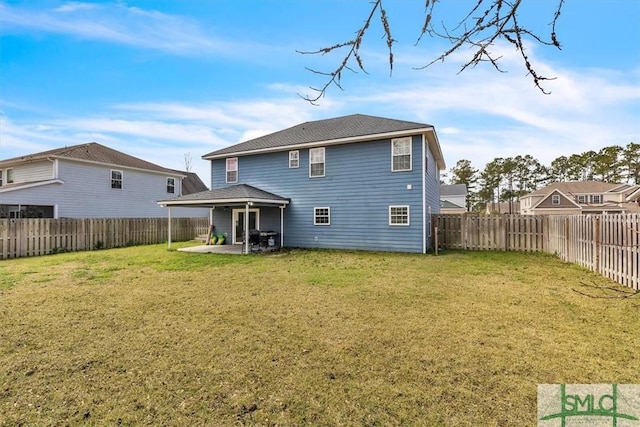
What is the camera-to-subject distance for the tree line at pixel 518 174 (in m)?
49.3

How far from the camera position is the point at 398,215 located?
41.8 ft

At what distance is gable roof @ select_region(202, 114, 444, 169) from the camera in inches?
502

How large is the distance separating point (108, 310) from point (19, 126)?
21.6 metres

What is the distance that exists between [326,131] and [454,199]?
1339 inches

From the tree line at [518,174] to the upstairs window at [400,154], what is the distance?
1920 inches

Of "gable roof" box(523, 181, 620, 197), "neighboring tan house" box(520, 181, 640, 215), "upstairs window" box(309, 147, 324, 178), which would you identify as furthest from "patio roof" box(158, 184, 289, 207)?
"gable roof" box(523, 181, 620, 197)

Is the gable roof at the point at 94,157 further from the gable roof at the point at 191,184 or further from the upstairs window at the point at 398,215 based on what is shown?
the upstairs window at the point at 398,215

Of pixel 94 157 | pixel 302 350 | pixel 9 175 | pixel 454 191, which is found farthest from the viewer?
pixel 454 191

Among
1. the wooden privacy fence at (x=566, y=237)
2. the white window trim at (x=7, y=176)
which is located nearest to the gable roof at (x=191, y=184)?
the white window trim at (x=7, y=176)

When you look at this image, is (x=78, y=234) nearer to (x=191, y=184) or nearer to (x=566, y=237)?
(x=191, y=184)

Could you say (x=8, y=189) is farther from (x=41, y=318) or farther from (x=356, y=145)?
(x=356, y=145)

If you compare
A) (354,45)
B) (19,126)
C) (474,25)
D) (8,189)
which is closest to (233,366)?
(354,45)

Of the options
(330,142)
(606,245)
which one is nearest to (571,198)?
(330,142)

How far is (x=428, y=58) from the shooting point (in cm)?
195
